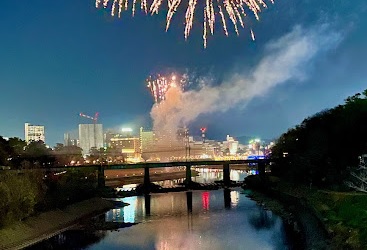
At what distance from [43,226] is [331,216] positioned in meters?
19.9

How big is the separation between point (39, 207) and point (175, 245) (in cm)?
1396

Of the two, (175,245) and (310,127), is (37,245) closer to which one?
(175,245)

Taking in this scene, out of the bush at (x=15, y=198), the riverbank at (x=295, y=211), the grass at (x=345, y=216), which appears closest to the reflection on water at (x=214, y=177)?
the riverbank at (x=295, y=211)

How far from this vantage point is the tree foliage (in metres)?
44.7

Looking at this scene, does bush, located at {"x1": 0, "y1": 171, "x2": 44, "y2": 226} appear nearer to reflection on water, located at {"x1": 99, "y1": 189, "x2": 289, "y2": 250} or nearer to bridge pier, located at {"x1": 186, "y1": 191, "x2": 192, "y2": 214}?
reflection on water, located at {"x1": 99, "y1": 189, "x2": 289, "y2": 250}

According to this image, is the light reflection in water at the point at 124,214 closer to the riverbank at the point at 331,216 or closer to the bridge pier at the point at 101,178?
the riverbank at the point at 331,216

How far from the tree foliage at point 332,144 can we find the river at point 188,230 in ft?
18.9

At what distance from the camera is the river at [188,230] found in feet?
108

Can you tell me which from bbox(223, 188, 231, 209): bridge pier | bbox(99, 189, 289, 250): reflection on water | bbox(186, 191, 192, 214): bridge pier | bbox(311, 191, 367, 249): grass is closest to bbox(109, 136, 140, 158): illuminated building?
bbox(223, 188, 231, 209): bridge pier

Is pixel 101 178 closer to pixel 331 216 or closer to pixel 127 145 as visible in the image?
pixel 331 216

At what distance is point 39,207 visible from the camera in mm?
41344

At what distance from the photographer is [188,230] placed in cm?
3816

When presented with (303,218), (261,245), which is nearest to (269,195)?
(303,218)

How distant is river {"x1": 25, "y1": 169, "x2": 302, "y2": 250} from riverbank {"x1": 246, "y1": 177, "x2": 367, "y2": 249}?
5.99ft
